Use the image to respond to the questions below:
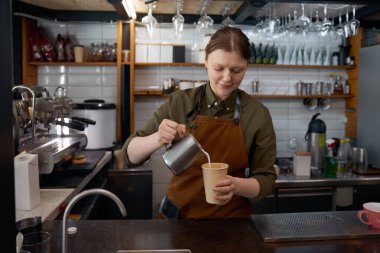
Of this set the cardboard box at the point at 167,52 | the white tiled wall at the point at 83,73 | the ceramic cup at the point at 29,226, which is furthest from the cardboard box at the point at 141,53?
the ceramic cup at the point at 29,226

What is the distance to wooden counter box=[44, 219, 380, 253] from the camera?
3.87 feet

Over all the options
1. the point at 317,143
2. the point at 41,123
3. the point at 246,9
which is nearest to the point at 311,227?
the point at 41,123

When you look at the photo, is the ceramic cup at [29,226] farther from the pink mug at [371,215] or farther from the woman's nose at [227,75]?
the pink mug at [371,215]

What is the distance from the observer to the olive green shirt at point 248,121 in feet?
5.10

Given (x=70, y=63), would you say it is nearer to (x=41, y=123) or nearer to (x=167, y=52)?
(x=167, y=52)

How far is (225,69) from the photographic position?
4.72ft

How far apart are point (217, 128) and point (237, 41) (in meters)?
0.41

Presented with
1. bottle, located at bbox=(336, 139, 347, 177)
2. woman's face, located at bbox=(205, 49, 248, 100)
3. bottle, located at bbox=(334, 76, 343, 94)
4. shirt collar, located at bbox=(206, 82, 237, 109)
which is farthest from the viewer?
bottle, located at bbox=(334, 76, 343, 94)

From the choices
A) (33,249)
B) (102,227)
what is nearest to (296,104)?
(102,227)

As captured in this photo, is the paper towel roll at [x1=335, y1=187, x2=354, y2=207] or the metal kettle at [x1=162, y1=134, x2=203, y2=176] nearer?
the metal kettle at [x1=162, y1=134, x2=203, y2=176]

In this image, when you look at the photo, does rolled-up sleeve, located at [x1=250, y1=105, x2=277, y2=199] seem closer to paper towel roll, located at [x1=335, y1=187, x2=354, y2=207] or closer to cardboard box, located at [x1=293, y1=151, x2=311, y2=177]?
cardboard box, located at [x1=293, y1=151, x2=311, y2=177]

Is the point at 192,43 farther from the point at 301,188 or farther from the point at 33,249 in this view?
the point at 33,249

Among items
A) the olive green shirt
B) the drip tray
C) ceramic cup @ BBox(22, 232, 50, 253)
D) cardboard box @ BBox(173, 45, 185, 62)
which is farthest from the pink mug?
cardboard box @ BBox(173, 45, 185, 62)

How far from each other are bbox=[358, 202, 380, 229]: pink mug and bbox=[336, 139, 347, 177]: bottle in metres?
2.11
